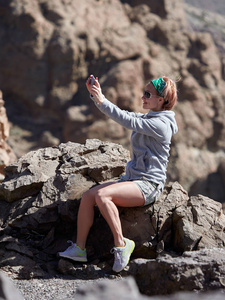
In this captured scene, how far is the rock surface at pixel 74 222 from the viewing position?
389cm

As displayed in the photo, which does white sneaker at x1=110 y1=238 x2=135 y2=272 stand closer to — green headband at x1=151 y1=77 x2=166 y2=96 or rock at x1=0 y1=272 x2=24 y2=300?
green headband at x1=151 y1=77 x2=166 y2=96

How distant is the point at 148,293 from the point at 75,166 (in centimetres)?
204

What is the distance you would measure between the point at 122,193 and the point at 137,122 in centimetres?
63

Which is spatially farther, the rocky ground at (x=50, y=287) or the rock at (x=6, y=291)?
the rocky ground at (x=50, y=287)

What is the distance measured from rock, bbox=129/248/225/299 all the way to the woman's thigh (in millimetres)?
784

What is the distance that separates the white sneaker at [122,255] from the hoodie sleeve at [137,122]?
97 cm

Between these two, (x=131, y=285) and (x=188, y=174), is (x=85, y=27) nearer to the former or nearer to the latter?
(x=188, y=174)

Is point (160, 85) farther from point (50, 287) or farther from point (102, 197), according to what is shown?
point (50, 287)

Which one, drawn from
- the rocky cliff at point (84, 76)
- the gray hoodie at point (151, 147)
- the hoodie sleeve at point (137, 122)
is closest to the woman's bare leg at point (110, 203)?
the gray hoodie at point (151, 147)

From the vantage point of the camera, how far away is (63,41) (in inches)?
582

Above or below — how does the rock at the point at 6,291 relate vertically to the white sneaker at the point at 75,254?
above

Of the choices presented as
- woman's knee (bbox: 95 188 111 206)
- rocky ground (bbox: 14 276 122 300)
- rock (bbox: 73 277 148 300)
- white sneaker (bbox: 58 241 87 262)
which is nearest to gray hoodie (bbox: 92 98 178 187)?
woman's knee (bbox: 95 188 111 206)

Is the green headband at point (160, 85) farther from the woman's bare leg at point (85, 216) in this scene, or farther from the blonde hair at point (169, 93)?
the woman's bare leg at point (85, 216)

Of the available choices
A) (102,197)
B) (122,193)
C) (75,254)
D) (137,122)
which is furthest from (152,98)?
(75,254)
